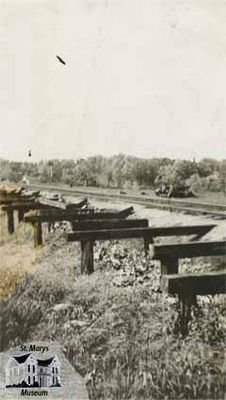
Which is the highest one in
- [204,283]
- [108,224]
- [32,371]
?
[108,224]

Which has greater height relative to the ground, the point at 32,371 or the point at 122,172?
the point at 122,172

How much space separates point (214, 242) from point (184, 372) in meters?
0.28

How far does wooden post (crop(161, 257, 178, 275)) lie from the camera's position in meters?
1.74

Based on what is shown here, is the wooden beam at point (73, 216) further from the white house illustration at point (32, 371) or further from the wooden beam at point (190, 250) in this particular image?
the white house illustration at point (32, 371)

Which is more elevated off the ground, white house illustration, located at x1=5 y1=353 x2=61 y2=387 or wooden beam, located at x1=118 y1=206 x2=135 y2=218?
wooden beam, located at x1=118 y1=206 x2=135 y2=218

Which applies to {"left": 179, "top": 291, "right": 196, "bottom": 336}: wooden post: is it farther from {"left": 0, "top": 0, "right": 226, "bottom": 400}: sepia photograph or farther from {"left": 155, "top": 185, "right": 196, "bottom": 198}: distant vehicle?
{"left": 155, "top": 185, "right": 196, "bottom": 198}: distant vehicle

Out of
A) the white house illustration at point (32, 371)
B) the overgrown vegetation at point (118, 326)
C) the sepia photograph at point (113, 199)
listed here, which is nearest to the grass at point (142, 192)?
the sepia photograph at point (113, 199)

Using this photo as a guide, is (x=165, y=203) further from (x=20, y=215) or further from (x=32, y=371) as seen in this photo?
(x=32, y=371)

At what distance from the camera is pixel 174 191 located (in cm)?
176

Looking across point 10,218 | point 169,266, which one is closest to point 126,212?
point 169,266

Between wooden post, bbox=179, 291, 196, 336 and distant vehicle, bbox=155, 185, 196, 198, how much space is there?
0.21m

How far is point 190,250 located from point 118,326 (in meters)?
0.23

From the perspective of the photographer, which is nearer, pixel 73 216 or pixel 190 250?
pixel 190 250

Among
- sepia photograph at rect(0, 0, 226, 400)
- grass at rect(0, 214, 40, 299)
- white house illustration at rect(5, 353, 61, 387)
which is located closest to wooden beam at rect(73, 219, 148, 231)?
sepia photograph at rect(0, 0, 226, 400)
